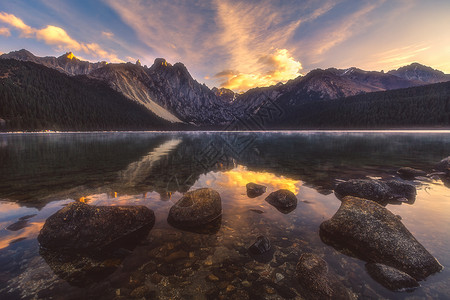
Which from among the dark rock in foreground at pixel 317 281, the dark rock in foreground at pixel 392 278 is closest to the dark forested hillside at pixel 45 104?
the dark rock in foreground at pixel 317 281

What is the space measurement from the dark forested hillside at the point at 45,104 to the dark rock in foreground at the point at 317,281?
174 meters

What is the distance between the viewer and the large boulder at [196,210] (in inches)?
343

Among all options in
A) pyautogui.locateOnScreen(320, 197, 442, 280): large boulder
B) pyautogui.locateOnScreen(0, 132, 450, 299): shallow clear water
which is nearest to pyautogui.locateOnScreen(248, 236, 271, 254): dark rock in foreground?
pyautogui.locateOnScreen(0, 132, 450, 299): shallow clear water

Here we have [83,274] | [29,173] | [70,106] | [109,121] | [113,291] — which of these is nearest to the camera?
[113,291]

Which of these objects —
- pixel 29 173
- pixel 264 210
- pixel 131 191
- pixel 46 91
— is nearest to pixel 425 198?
pixel 264 210

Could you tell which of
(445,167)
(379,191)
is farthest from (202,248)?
(445,167)

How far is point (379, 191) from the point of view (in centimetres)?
1174

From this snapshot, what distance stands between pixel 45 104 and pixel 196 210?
19298 centimetres

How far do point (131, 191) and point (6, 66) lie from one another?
25101 cm

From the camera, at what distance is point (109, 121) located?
182250mm

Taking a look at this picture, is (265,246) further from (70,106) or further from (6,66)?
(6,66)

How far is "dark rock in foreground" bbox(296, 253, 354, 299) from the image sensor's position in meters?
4.97

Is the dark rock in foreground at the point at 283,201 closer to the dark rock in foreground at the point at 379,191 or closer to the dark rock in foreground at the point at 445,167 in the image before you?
the dark rock in foreground at the point at 379,191

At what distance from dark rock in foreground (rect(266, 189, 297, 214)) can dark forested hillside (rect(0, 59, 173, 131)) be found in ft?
561
